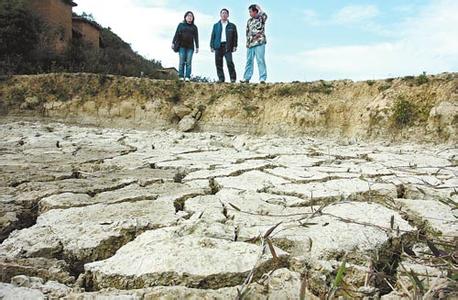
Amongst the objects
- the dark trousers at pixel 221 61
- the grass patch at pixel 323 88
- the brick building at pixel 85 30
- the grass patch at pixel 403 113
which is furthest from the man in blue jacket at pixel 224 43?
the brick building at pixel 85 30

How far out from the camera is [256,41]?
6.43 meters

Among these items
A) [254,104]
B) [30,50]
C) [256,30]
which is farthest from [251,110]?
[30,50]

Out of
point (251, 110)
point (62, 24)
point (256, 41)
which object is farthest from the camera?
point (62, 24)

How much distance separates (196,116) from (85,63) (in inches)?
269

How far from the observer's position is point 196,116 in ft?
20.9

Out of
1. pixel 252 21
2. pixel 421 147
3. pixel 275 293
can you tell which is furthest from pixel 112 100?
pixel 275 293

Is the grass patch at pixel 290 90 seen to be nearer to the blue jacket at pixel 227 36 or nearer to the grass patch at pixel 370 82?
the grass patch at pixel 370 82

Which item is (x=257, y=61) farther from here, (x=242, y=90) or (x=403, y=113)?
(x=403, y=113)

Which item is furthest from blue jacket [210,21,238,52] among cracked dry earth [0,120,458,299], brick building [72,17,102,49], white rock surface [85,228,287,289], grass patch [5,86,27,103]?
brick building [72,17,102,49]

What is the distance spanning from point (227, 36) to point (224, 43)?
0.16m

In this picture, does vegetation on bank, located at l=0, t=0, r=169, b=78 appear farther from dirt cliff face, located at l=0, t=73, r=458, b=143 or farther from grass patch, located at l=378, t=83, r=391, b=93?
grass patch, located at l=378, t=83, r=391, b=93

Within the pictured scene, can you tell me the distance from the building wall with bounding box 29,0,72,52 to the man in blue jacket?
676 centimetres

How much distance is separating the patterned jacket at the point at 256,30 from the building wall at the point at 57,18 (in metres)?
7.35

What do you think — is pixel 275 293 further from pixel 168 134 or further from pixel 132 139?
pixel 168 134
